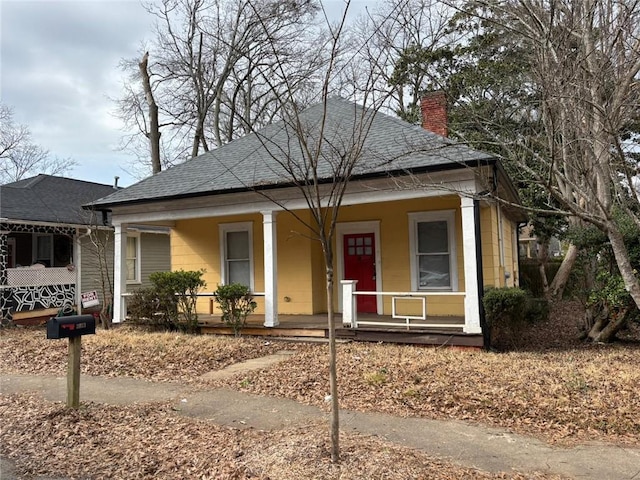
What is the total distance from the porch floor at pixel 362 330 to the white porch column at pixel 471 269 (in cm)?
23

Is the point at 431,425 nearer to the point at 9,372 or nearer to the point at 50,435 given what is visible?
the point at 50,435

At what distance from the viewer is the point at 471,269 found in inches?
309

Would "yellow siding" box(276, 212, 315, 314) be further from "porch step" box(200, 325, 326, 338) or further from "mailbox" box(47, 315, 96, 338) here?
"mailbox" box(47, 315, 96, 338)

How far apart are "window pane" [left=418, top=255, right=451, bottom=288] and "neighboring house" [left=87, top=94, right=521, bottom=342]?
2 cm

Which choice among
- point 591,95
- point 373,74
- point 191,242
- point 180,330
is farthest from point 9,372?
point 591,95

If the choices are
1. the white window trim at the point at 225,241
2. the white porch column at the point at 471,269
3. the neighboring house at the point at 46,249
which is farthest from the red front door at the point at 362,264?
the neighboring house at the point at 46,249

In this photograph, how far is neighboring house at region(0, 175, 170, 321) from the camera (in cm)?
1255

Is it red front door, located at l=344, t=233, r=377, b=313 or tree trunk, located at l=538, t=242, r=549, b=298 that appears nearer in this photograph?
red front door, located at l=344, t=233, r=377, b=313

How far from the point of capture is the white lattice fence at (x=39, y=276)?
12633 millimetres

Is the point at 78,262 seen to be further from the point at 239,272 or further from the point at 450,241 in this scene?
the point at 450,241

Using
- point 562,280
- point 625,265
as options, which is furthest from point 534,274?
point 625,265

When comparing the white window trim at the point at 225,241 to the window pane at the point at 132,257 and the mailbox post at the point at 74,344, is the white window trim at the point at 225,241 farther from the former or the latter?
the mailbox post at the point at 74,344

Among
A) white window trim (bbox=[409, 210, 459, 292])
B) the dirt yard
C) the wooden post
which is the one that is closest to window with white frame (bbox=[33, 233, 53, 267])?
the dirt yard

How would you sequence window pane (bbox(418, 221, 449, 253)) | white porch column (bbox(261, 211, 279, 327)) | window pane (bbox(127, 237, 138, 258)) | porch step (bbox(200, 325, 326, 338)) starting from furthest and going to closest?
window pane (bbox(127, 237, 138, 258)) → window pane (bbox(418, 221, 449, 253)) → white porch column (bbox(261, 211, 279, 327)) → porch step (bbox(200, 325, 326, 338))
